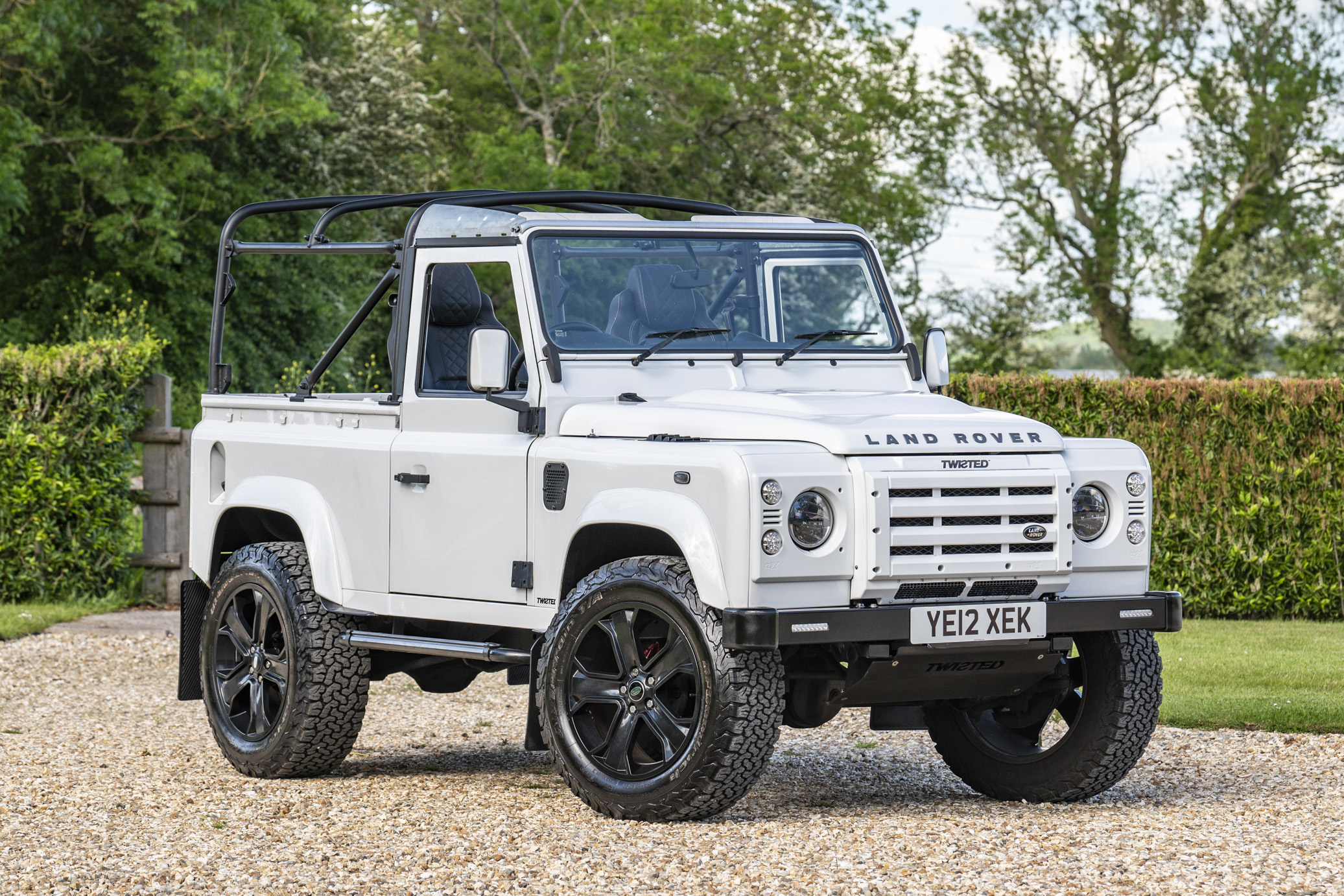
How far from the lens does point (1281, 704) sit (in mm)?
9172

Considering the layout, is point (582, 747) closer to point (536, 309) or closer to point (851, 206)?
point (536, 309)

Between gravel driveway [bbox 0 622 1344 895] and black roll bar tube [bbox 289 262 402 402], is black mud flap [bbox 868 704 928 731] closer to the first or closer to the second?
gravel driveway [bbox 0 622 1344 895]

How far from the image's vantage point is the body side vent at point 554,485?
20.4ft

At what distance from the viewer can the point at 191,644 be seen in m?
7.94

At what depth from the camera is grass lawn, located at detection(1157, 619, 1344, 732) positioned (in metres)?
8.89

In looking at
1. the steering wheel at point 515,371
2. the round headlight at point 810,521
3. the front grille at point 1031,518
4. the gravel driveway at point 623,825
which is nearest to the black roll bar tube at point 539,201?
the steering wheel at point 515,371

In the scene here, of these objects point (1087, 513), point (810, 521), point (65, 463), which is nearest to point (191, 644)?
point (810, 521)

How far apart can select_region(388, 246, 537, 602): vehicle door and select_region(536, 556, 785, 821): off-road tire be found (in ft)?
2.07

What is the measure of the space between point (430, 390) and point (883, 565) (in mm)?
2240

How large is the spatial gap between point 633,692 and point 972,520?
1.33m

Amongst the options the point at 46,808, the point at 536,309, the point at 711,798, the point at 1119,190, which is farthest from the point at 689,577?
the point at 1119,190

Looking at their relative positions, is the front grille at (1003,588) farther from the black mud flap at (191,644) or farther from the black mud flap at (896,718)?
the black mud flap at (191,644)

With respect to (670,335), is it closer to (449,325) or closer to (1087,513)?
(449,325)

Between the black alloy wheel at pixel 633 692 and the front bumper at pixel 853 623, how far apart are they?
15.5 inches
